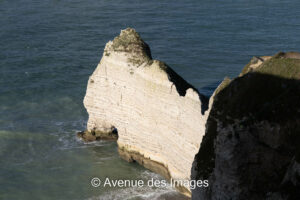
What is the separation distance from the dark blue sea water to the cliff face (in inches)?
445

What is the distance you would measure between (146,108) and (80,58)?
22.1m

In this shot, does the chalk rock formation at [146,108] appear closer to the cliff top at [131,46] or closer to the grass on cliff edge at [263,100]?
the cliff top at [131,46]

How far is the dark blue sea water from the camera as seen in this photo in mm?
33500

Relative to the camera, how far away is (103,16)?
64.3 metres

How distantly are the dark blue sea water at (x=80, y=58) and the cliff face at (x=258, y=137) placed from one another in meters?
11.3

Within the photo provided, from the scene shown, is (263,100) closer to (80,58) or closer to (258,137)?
(258,137)

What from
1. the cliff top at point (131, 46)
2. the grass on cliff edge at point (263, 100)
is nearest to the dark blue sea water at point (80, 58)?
the cliff top at point (131, 46)

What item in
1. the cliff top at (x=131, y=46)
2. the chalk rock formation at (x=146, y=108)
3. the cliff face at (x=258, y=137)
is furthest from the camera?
the cliff top at (x=131, y=46)

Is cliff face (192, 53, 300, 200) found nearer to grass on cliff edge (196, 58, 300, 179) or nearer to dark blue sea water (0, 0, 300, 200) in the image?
grass on cliff edge (196, 58, 300, 179)

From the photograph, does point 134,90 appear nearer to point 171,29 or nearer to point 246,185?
point 246,185

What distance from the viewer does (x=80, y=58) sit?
171 feet

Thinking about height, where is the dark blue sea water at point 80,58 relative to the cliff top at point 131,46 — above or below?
below

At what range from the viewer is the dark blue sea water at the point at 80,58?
33500mm

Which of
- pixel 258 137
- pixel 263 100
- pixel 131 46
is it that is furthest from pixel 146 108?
pixel 258 137
